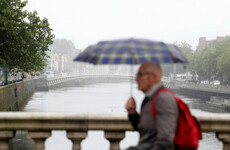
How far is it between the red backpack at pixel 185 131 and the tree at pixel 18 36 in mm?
22238

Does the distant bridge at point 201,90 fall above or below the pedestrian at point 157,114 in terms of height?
below

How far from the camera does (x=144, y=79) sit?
10.4 ft

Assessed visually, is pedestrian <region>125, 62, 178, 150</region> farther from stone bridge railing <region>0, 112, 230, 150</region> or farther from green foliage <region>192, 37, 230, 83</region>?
green foliage <region>192, 37, 230, 83</region>

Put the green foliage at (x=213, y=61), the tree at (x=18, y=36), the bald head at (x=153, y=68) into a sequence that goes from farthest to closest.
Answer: the green foliage at (x=213, y=61), the tree at (x=18, y=36), the bald head at (x=153, y=68)

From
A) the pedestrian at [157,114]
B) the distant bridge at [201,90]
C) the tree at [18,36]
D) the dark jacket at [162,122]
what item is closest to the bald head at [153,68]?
the pedestrian at [157,114]

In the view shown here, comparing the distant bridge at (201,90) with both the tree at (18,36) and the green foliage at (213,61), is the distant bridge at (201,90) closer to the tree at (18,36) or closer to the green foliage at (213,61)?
the green foliage at (213,61)

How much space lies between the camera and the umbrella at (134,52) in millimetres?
3092

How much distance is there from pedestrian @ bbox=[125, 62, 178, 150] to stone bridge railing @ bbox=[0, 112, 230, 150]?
1.22m

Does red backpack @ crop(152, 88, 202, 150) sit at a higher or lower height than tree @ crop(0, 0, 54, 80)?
lower

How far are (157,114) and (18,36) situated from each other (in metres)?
24.8

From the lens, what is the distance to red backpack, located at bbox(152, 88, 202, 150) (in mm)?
3010

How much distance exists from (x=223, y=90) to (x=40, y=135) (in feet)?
167

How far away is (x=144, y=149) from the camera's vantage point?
3152 millimetres

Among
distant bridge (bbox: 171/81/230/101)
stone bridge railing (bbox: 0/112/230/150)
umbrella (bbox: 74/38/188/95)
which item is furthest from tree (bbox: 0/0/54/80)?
distant bridge (bbox: 171/81/230/101)
